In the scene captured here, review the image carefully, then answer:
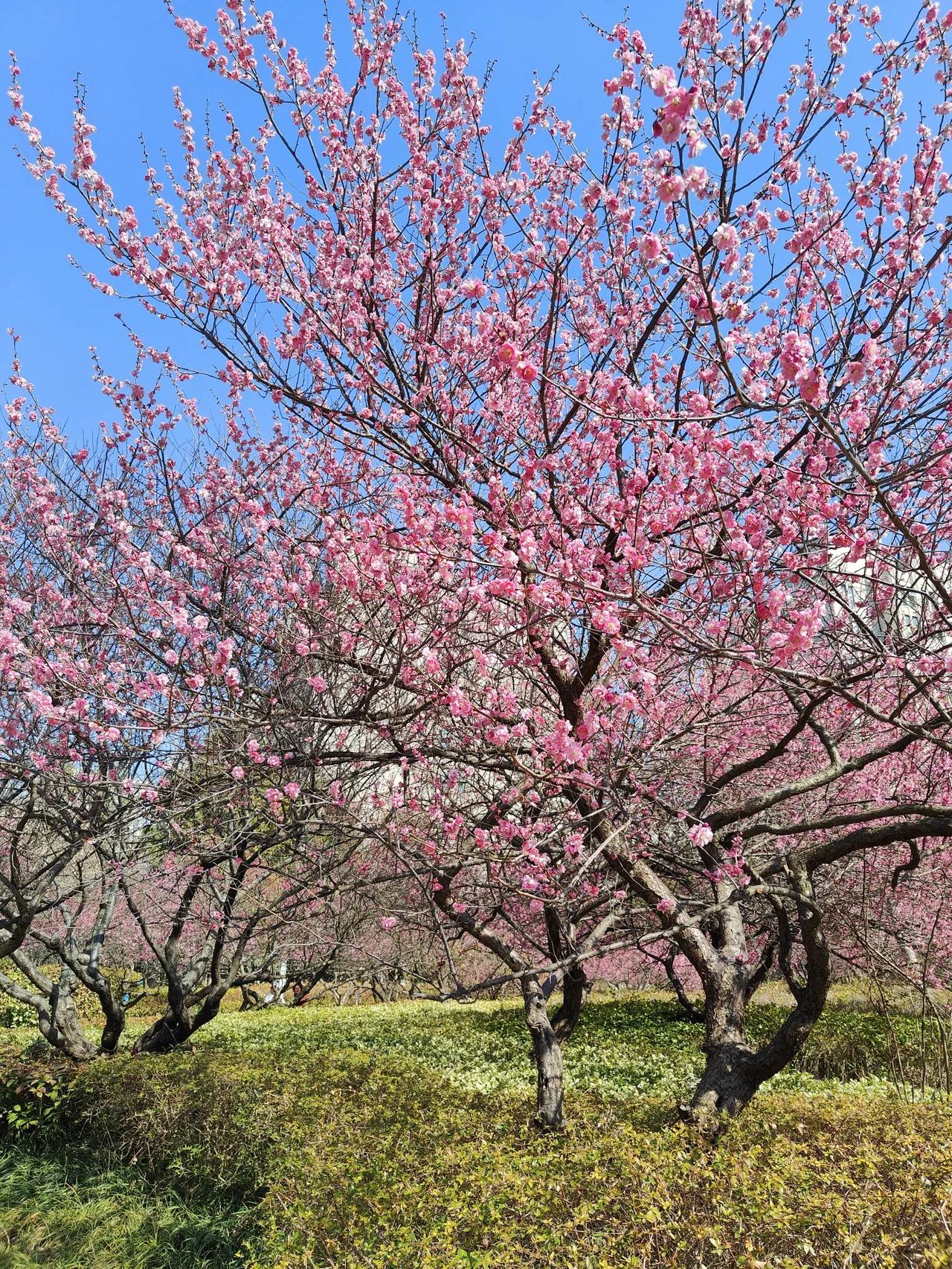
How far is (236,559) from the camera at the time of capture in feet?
24.1

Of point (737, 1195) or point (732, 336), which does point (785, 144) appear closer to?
point (732, 336)

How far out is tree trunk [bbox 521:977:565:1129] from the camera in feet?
17.8

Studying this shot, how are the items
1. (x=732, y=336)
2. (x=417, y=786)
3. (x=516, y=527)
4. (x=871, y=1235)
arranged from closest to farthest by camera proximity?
(x=871, y=1235)
(x=516, y=527)
(x=732, y=336)
(x=417, y=786)

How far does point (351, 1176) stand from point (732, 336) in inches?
209

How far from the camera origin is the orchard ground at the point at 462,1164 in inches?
133

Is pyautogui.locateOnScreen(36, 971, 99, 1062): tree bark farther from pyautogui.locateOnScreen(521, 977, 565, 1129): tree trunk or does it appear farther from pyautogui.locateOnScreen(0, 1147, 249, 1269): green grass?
pyautogui.locateOnScreen(521, 977, 565, 1129): tree trunk

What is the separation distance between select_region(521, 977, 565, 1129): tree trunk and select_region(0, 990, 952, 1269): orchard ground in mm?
145

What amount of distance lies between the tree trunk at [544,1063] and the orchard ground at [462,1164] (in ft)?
0.47

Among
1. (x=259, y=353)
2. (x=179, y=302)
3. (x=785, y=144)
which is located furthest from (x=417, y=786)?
(x=785, y=144)

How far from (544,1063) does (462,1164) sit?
1356 mm

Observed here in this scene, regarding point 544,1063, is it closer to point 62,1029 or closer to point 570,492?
point 570,492

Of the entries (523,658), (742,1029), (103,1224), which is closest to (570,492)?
(523,658)

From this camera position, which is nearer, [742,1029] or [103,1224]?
[742,1029]

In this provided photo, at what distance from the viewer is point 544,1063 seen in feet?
18.5
